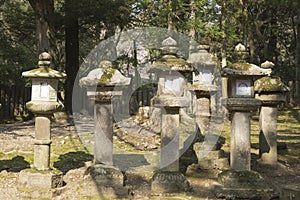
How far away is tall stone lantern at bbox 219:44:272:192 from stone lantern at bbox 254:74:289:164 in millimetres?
1825

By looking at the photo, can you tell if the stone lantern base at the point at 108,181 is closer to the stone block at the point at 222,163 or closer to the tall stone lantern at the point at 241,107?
the tall stone lantern at the point at 241,107

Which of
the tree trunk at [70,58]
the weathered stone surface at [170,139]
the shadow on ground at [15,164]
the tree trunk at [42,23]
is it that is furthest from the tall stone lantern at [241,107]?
the tree trunk at [70,58]

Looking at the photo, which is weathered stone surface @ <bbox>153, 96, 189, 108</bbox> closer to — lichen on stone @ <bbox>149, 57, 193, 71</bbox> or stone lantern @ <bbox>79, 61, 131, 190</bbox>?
lichen on stone @ <bbox>149, 57, 193, 71</bbox>

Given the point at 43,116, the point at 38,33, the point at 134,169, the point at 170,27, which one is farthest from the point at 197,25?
the point at 43,116

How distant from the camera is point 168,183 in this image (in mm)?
6363

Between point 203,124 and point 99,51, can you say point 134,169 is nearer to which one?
point 203,124

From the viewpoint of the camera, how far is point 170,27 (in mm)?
13945

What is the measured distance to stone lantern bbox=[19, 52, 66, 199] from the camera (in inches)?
251

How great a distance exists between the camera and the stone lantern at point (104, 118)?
6.41 m

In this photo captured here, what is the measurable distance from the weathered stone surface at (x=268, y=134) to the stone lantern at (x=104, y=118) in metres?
3.51

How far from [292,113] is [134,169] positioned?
13310 millimetres

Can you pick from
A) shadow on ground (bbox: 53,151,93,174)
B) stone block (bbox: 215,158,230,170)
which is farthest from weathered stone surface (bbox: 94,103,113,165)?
stone block (bbox: 215,158,230,170)

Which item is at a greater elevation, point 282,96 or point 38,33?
point 38,33

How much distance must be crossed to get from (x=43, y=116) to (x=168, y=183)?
2.26 metres
